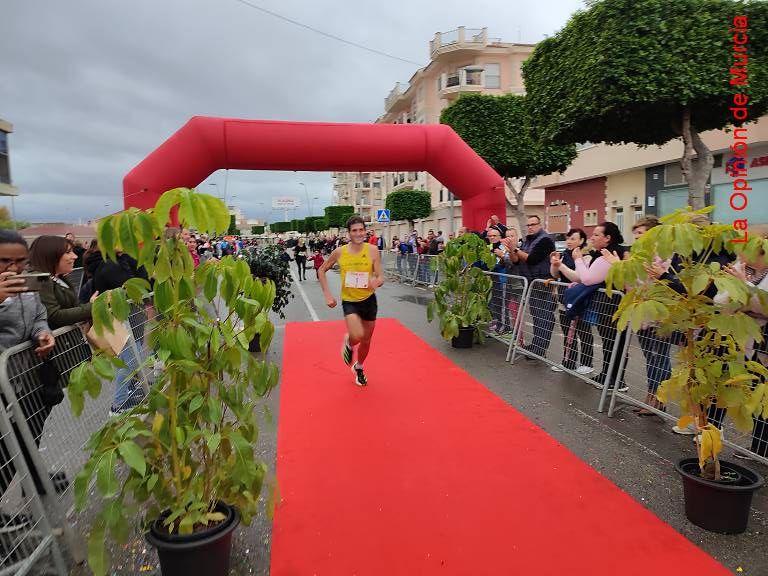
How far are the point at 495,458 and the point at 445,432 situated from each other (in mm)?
599

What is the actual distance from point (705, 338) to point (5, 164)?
56.1 m

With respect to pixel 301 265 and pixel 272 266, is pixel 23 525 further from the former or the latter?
pixel 301 265

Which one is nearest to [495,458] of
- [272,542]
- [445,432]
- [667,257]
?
[445,432]

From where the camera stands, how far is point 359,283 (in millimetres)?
5367

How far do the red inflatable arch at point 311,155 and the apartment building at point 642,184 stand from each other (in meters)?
7.05

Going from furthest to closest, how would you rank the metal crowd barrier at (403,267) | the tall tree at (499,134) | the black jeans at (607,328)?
the tall tree at (499,134) < the metal crowd barrier at (403,267) < the black jeans at (607,328)

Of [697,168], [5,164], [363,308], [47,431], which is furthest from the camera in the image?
[5,164]

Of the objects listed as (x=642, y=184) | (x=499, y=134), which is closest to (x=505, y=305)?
(x=499, y=134)

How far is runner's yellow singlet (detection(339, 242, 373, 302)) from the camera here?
5.38 metres

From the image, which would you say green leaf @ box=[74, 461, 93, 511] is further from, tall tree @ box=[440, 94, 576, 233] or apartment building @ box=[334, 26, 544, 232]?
apartment building @ box=[334, 26, 544, 232]

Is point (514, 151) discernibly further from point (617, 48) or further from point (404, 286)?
point (617, 48)

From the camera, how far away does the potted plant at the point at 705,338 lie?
8.11ft

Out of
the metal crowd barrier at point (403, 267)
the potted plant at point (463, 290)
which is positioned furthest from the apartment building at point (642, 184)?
the potted plant at point (463, 290)

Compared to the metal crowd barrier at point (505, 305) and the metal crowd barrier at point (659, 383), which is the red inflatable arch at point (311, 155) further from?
the metal crowd barrier at point (659, 383)
